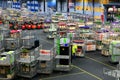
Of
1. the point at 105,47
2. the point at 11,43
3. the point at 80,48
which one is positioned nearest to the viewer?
the point at 80,48

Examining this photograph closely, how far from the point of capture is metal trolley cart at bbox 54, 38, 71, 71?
818 inches

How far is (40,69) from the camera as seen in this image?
20.1 m

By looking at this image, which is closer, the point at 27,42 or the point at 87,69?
the point at 87,69

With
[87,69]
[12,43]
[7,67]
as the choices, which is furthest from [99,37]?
Result: [7,67]

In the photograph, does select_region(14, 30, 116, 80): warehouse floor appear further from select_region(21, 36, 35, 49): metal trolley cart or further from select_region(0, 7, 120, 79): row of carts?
select_region(21, 36, 35, 49): metal trolley cart

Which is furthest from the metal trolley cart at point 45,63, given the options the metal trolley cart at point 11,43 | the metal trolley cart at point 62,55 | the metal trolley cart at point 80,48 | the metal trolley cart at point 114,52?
the metal trolley cart at point 11,43

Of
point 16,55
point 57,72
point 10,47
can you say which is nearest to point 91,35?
point 10,47

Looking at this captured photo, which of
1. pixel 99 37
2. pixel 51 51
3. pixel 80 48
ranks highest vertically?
pixel 99 37

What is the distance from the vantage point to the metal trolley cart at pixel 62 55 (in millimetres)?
20781

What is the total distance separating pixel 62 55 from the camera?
21578 millimetres

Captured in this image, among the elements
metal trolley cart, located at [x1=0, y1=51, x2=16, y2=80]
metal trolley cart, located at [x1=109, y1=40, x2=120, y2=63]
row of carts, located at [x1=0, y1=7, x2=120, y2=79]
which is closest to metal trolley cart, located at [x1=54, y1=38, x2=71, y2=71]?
row of carts, located at [x1=0, y1=7, x2=120, y2=79]

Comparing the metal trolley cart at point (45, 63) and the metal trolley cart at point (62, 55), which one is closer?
the metal trolley cart at point (45, 63)

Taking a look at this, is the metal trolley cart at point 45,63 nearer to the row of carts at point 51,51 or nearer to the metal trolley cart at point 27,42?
the row of carts at point 51,51

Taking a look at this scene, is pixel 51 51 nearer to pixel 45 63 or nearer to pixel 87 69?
pixel 45 63
